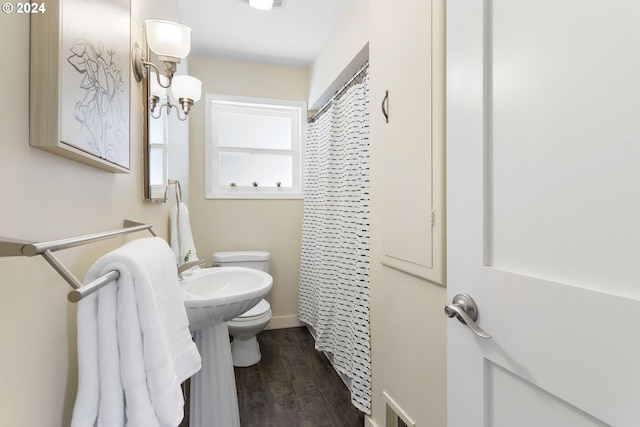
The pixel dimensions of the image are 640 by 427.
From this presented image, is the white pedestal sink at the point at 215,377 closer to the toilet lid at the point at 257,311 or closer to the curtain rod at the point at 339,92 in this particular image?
the toilet lid at the point at 257,311

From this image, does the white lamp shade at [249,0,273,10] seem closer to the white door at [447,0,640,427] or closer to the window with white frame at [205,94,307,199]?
the window with white frame at [205,94,307,199]

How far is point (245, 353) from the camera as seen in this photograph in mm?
2248

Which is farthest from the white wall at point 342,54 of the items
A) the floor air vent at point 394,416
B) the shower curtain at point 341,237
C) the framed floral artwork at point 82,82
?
the floor air vent at point 394,416

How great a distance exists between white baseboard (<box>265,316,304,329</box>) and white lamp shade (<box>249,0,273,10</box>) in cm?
251

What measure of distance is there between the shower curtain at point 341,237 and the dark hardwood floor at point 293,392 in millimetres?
134

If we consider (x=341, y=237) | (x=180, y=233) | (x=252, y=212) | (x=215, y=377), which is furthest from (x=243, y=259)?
(x=215, y=377)

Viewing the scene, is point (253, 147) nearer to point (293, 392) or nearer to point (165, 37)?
point (165, 37)

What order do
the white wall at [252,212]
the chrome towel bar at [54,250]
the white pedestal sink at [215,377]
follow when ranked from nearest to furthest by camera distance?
Result: 1. the chrome towel bar at [54,250]
2. the white pedestal sink at [215,377]
3. the white wall at [252,212]

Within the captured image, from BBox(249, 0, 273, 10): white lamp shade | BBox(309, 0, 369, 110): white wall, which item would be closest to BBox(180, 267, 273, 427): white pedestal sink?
BBox(309, 0, 369, 110): white wall

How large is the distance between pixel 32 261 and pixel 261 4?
202 centimetres

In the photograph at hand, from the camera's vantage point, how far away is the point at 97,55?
68 centimetres

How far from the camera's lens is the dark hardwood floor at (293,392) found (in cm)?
167

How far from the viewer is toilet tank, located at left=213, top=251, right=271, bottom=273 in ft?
8.27

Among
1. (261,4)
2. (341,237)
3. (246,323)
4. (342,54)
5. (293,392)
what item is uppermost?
(261,4)
